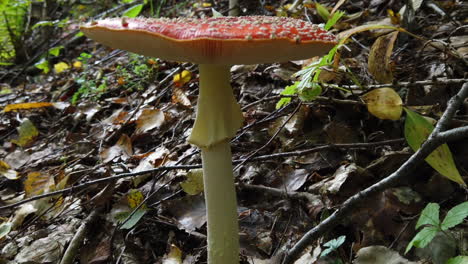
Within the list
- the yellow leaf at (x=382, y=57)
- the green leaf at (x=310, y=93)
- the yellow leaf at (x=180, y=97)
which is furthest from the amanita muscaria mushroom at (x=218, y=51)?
the yellow leaf at (x=180, y=97)

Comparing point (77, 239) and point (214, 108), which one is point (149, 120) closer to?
point (77, 239)

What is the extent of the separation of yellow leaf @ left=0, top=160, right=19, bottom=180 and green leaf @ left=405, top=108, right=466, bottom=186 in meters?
3.08

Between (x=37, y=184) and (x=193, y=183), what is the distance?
1372 mm

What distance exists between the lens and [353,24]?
351cm

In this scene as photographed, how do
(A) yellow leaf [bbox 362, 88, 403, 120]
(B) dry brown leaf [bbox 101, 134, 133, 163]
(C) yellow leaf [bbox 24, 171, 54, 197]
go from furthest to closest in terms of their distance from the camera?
(B) dry brown leaf [bbox 101, 134, 133, 163] < (C) yellow leaf [bbox 24, 171, 54, 197] < (A) yellow leaf [bbox 362, 88, 403, 120]

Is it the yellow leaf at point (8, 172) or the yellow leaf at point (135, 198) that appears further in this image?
the yellow leaf at point (8, 172)

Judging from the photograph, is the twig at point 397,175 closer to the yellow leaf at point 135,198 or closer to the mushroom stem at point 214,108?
the mushroom stem at point 214,108

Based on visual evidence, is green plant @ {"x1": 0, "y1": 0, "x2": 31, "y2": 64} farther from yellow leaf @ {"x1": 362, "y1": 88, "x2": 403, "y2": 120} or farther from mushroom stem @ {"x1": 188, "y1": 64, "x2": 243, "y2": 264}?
yellow leaf @ {"x1": 362, "y1": 88, "x2": 403, "y2": 120}

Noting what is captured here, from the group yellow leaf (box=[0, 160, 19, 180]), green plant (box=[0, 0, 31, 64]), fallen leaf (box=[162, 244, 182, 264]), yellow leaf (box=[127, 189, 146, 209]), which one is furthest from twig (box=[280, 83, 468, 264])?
green plant (box=[0, 0, 31, 64])

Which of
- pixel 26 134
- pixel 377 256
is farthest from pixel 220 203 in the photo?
pixel 26 134

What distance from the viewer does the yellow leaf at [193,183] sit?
235cm

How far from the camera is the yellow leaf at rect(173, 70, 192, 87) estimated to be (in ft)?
11.9

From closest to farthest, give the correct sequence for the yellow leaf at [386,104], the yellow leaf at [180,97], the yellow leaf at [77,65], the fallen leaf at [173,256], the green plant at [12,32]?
the yellow leaf at [386,104]
the fallen leaf at [173,256]
the yellow leaf at [180,97]
the yellow leaf at [77,65]
the green plant at [12,32]

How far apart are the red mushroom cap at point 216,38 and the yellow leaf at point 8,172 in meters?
2.40
